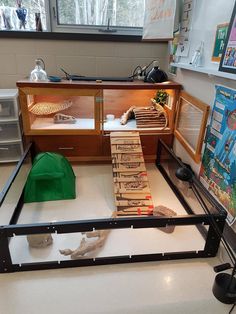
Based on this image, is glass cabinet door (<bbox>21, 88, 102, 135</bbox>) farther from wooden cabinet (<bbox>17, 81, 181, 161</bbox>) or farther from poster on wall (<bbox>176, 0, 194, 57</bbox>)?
poster on wall (<bbox>176, 0, 194, 57</bbox>)

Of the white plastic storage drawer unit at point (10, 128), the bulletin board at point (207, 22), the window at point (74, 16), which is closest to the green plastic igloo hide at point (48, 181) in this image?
the white plastic storage drawer unit at point (10, 128)

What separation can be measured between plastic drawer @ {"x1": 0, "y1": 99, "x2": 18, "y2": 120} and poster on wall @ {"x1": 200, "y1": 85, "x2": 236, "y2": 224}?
1462mm

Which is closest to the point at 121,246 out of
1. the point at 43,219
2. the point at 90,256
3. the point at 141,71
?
the point at 90,256

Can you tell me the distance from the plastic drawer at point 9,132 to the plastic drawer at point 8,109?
71 mm

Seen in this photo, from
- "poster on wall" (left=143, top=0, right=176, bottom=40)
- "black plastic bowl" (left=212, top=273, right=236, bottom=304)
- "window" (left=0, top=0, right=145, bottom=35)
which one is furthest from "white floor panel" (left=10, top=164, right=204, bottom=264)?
"window" (left=0, top=0, right=145, bottom=35)

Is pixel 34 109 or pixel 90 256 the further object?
pixel 34 109

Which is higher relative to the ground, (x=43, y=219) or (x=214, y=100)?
(x=214, y=100)

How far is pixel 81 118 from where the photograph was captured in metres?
2.24

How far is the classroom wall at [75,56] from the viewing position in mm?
2115

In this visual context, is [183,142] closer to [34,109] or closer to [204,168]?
[204,168]

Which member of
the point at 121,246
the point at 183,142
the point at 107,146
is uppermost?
the point at 183,142

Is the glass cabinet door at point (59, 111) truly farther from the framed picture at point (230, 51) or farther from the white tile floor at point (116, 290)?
the white tile floor at point (116, 290)

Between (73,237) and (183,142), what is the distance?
104cm

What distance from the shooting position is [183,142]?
1.81 metres
